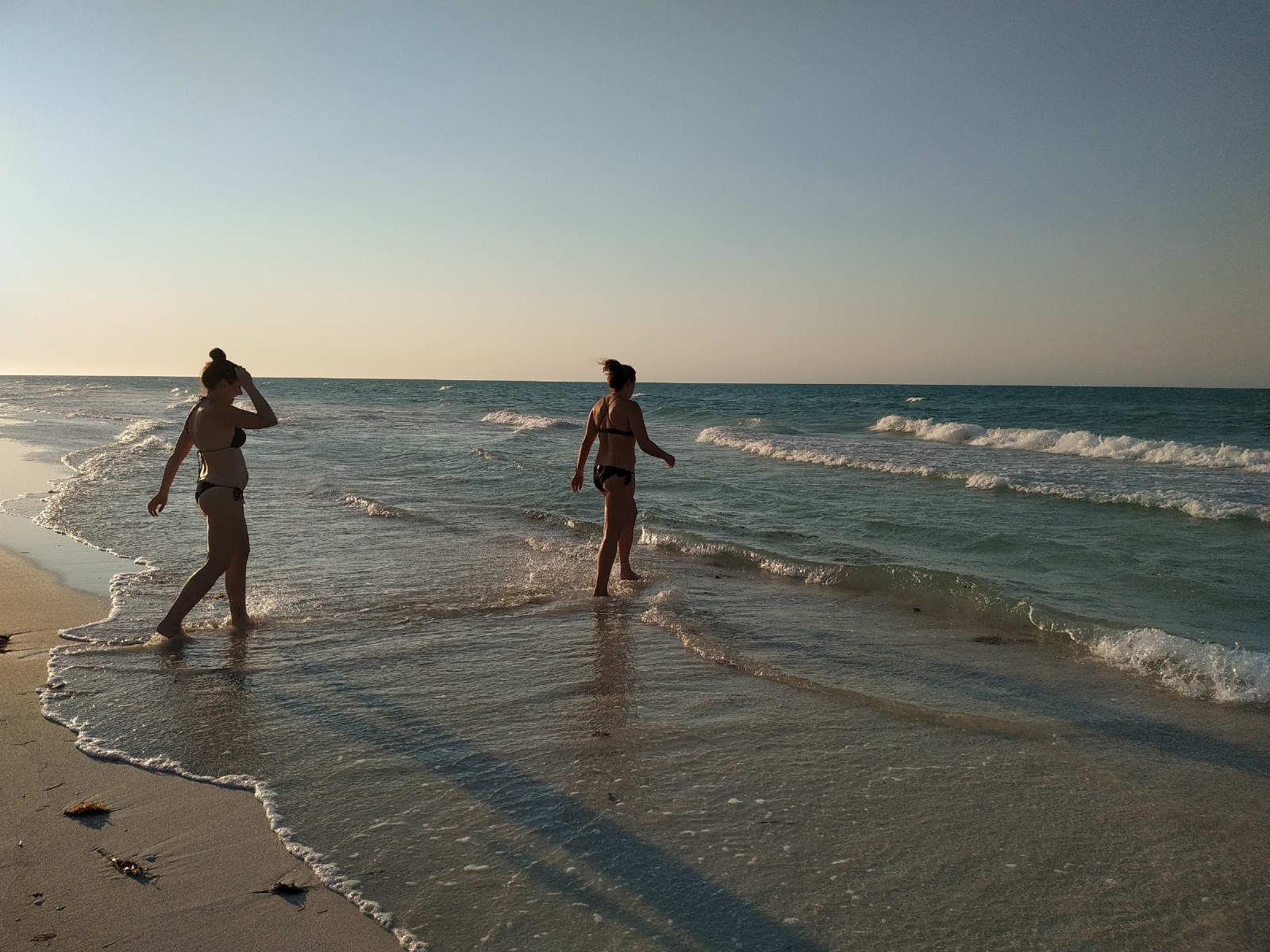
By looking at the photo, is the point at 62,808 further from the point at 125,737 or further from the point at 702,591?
the point at 702,591

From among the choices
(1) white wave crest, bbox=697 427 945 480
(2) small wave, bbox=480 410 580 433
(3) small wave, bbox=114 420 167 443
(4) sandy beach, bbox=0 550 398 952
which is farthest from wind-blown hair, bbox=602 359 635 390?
(2) small wave, bbox=480 410 580 433

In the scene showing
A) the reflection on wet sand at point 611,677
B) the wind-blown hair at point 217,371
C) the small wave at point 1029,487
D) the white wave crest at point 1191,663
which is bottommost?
the reflection on wet sand at point 611,677

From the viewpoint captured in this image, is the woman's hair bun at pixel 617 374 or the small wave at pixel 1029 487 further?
the small wave at pixel 1029 487

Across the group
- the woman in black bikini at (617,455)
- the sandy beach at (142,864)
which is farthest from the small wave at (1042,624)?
the sandy beach at (142,864)

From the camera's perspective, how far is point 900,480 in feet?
50.8

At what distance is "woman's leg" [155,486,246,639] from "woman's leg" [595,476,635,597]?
2.91m

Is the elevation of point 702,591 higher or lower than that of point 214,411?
lower

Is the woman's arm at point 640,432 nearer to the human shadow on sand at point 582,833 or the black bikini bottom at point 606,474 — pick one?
the black bikini bottom at point 606,474

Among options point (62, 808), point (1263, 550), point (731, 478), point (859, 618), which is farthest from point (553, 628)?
point (731, 478)

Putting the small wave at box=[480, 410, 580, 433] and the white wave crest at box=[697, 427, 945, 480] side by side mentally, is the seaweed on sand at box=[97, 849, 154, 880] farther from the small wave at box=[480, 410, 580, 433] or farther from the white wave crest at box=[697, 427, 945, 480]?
the small wave at box=[480, 410, 580, 433]

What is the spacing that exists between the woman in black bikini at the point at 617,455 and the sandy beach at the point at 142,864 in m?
4.19

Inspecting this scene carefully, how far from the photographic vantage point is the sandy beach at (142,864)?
2600mm

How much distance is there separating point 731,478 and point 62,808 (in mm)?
13281

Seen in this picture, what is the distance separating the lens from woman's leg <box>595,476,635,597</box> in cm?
736
